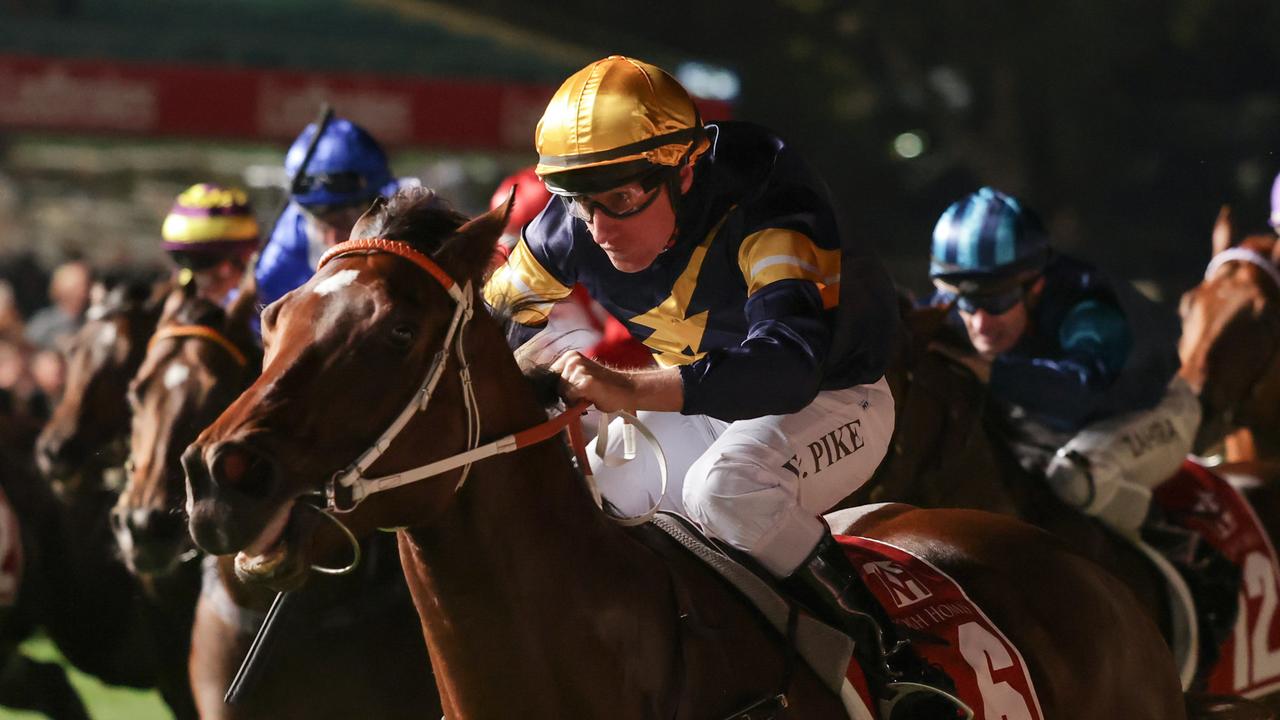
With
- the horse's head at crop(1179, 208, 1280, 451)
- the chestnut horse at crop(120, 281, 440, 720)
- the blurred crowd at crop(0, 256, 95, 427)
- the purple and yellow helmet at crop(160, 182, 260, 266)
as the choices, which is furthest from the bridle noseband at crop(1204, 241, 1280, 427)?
the blurred crowd at crop(0, 256, 95, 427)

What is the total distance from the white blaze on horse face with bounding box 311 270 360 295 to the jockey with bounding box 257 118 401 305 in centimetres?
296

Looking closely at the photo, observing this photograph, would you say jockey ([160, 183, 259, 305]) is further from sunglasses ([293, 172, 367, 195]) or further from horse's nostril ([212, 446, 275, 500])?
horse's nostril ([212, 446, 275, 500])

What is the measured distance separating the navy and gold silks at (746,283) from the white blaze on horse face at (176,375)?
173cm

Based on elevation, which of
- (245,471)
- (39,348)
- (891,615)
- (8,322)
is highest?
(245,471)

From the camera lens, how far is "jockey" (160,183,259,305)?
646cm

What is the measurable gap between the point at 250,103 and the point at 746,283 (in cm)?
1374

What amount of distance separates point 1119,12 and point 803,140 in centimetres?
457

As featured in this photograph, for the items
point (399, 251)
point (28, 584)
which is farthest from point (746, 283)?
point (28, 584)

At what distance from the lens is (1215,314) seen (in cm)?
654

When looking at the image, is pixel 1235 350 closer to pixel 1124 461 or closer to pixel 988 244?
pixel 1124 461

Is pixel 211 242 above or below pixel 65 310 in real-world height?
above

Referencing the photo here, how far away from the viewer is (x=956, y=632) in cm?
360

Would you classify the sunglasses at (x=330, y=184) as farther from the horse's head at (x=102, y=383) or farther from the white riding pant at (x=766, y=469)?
the white riding pant at (x=766, y=469)

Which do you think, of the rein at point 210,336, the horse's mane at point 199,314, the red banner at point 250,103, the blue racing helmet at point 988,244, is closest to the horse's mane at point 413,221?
the rein at point 210,336
